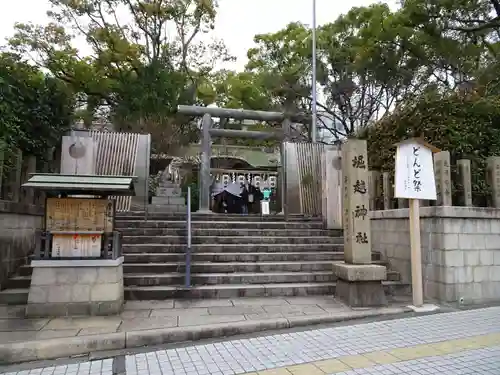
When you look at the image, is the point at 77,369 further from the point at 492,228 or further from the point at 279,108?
the point at 279,108

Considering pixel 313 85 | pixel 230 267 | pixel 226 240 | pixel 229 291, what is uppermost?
pixel 313 85

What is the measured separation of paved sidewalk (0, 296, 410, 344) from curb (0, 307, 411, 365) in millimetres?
118

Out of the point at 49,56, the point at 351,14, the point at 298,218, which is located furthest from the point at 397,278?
the point at 49,56

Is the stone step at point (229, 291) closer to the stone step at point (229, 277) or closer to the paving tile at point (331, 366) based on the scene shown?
the stone step at point (229, 277)

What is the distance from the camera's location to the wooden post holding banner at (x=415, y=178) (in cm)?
729

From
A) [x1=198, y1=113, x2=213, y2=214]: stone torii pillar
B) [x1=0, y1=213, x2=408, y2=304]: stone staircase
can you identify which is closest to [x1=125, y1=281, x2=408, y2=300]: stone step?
[x1=0, y1=213, x2=408, y2=304]: stone staircase

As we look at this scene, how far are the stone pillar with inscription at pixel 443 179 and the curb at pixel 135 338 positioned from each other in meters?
3.19

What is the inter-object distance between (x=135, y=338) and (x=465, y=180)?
7.13 meters

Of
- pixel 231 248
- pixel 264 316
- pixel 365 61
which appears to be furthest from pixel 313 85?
pixel 264 316

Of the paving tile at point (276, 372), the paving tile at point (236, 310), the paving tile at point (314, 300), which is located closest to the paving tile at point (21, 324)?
the paving tile at point (236, 310)

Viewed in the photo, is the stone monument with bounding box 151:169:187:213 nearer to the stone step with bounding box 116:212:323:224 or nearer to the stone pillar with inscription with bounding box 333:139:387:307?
the stone step with bounding box 116:212:323:224

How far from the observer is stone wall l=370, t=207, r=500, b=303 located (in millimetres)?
7512

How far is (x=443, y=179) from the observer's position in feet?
25.7

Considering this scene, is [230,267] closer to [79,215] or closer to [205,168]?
[79,215]
